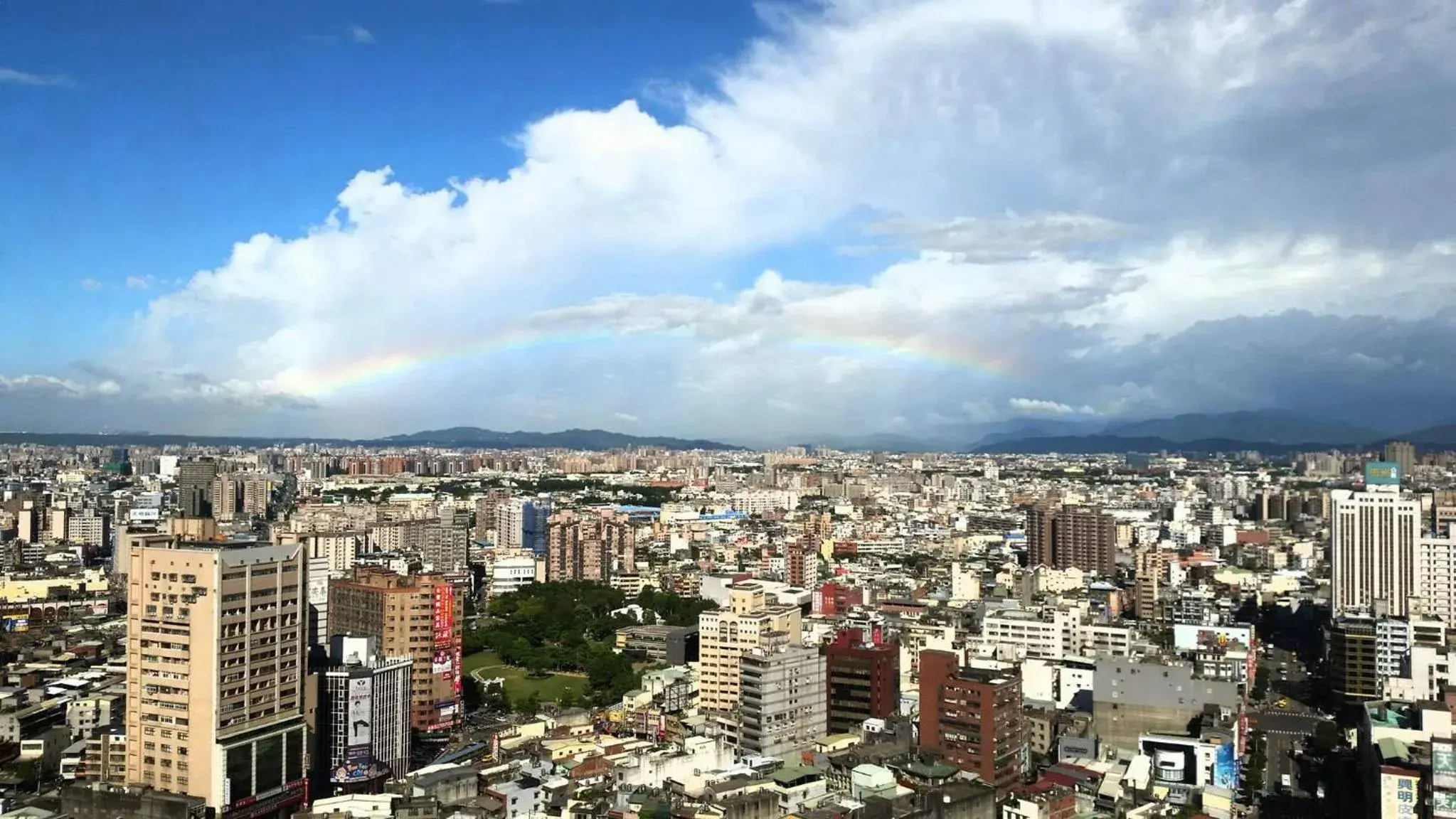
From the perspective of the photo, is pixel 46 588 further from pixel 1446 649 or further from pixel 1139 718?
pixel 1446 649

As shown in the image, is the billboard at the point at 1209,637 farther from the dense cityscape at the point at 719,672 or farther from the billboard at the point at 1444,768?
the billboard at the point at 1444,768

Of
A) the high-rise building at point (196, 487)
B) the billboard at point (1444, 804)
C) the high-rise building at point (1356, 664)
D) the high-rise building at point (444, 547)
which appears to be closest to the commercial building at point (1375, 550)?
the high-rise building at point (1356, 664)

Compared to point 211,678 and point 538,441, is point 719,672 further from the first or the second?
point 538,441

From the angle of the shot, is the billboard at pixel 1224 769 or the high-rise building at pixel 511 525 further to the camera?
the high-rise building at pixel 511 525

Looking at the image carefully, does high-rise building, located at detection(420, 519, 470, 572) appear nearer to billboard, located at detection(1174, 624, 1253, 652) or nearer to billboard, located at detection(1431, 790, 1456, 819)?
billboard, located at detection(1174, 624, 1253, 652)

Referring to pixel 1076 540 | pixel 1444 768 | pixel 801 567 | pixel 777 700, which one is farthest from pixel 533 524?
pixel 1444 768

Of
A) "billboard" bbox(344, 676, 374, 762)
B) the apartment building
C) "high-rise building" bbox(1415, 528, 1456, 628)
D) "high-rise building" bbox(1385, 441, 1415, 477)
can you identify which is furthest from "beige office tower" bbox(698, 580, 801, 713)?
"high-rise building" bbox(1385, 441, 1415, 477)
